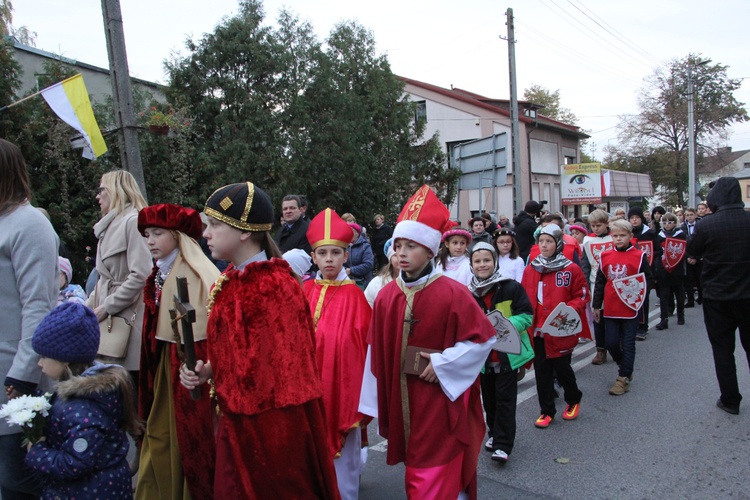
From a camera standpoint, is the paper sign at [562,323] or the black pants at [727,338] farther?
the black pants at [727,338]

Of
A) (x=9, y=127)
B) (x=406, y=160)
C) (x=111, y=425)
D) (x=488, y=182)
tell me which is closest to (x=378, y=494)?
(x=111, y=425)

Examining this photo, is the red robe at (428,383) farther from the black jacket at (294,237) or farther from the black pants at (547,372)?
the black jacket at (294,237)

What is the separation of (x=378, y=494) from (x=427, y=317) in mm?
1630

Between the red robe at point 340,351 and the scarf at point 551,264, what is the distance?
2324 mm

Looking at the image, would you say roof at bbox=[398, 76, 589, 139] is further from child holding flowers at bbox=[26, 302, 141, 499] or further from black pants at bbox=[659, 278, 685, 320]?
child holding flowers at bbox=[26, 302, 141, 499]

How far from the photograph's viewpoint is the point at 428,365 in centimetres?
301

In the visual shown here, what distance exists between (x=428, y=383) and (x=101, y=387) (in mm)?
1608

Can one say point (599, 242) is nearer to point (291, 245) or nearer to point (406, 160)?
point (291, 245)

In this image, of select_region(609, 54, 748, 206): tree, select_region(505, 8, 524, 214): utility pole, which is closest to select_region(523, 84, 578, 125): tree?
select_region(609, 54, 748, 206): tree

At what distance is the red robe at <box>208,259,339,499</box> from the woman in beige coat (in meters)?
1.56

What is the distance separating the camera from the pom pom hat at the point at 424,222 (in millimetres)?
3197

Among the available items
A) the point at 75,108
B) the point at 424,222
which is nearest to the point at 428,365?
the point at 424,222

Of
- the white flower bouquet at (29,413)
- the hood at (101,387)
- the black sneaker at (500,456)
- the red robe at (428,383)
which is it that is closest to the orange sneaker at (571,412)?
the black sneaker at (500,456)

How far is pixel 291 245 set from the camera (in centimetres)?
645
